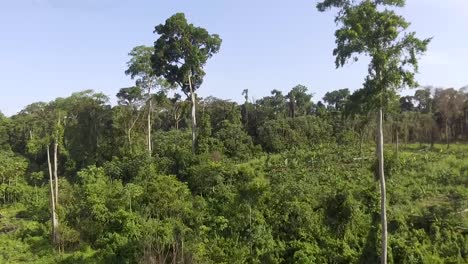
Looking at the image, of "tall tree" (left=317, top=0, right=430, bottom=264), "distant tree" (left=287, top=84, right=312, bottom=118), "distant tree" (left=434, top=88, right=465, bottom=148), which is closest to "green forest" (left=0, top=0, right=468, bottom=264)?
"tall tree" (left=317, top=0, right=430, bottom=264)

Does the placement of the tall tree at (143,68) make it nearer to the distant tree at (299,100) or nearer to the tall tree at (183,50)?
the tall tree at (183,50)

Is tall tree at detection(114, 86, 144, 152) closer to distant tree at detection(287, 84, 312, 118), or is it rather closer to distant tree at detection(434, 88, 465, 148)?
distant tree at detection(287, 84, 312, 118)

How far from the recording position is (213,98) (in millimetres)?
38625

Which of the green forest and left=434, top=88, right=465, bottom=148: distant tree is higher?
left=434, top=88, right=465, bottom=148: distant tree

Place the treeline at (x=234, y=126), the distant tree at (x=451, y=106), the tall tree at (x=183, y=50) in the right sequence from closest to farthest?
the tall tree at (x=183, y=50), the treeline at (x=234, y=126), the distant tree at (x=451, y=106)

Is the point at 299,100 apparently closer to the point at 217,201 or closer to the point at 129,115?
Result: the point at 129,115

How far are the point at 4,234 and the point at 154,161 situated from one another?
23.2 ft

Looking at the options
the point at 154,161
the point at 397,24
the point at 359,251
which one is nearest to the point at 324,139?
the point at 154,161

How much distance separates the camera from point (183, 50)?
69.5 feet

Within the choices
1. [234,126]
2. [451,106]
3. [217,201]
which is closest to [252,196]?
[217,201]

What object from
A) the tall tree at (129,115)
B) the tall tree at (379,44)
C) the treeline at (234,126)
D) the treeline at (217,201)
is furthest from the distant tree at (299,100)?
the tall tree at (379,44)

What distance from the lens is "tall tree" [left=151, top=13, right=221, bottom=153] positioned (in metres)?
20.9

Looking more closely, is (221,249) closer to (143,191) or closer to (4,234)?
(143,191)

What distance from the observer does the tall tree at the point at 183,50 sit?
20922mm
